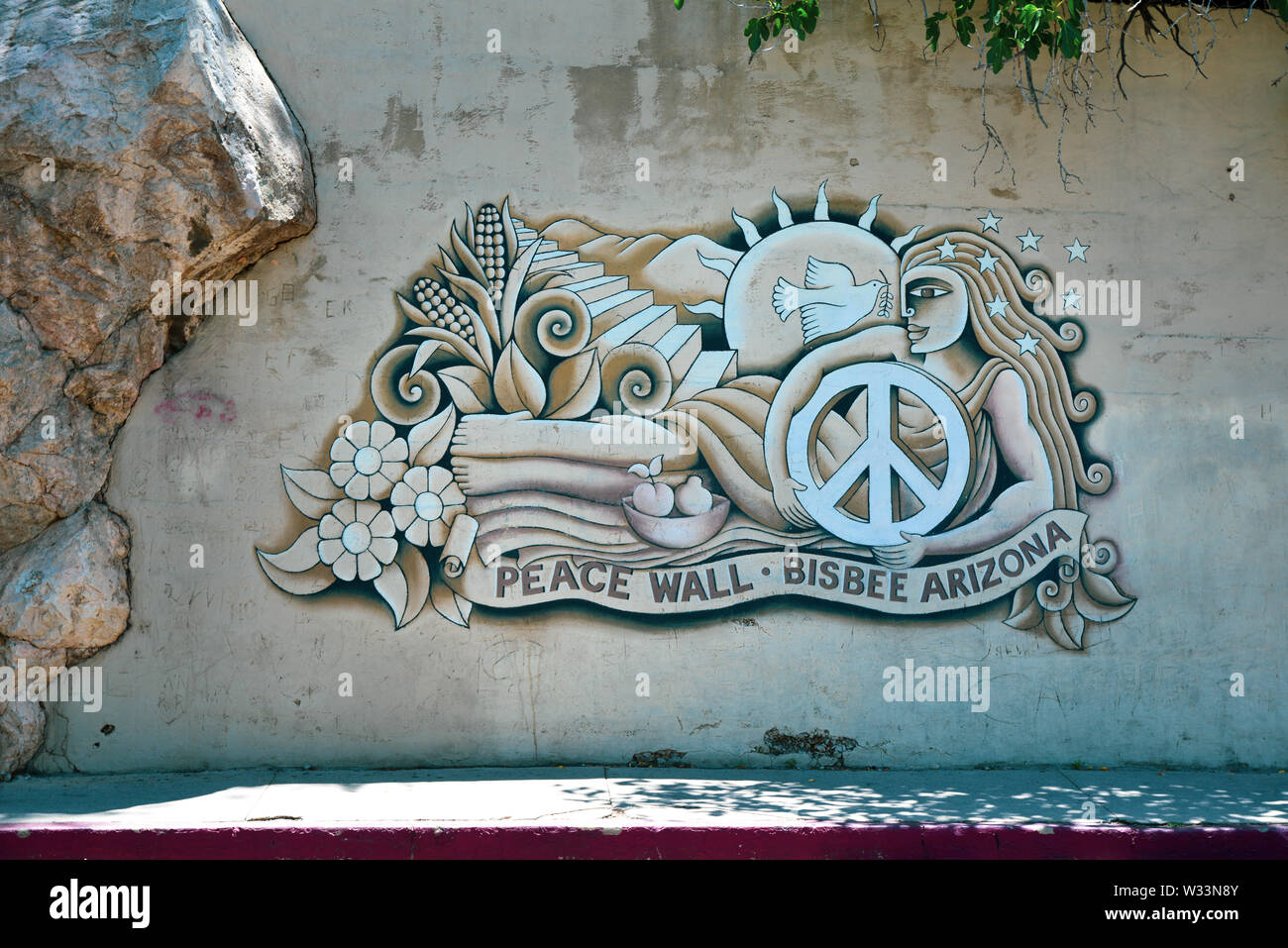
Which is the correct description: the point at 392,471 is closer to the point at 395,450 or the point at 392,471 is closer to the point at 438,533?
the point at 395,450

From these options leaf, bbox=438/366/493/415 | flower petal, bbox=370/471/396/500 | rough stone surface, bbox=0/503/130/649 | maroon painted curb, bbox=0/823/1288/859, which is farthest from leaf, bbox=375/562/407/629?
maroon painted curb, bbox=0/823/1288/859

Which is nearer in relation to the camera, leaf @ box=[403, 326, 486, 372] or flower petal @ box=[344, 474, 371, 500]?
flower petal @ box=[344, 474, 371, 500]

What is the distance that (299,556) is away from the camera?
6.62 m

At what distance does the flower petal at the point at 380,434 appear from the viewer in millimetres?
6699

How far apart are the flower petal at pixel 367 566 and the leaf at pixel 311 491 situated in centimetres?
32

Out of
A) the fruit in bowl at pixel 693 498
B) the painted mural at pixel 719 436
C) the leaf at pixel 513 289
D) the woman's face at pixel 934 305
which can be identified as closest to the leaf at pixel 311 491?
the painted mural at pixel 719 436

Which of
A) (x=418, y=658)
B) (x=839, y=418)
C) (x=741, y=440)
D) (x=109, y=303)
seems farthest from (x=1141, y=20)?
(x=109, y=303)

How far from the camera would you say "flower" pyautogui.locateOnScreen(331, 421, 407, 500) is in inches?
263

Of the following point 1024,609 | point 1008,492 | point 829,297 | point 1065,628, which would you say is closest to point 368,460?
point 829,297

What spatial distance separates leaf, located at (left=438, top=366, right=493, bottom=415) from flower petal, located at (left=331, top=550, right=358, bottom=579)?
3.38 feet

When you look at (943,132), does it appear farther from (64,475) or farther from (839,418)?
(64,475)

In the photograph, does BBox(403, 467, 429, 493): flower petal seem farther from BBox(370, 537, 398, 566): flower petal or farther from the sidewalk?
the sidewalk

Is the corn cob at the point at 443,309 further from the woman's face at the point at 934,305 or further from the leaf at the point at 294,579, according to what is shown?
the woman's face at the point at 934,305

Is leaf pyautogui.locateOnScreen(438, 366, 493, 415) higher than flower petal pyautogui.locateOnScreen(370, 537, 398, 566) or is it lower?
higher
